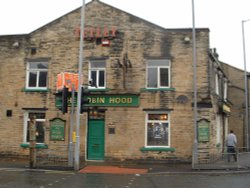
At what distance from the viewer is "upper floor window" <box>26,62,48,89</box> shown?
22.6 metres

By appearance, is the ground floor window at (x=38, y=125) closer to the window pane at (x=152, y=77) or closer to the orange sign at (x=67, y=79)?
the orange sign at (x=67, y=79)

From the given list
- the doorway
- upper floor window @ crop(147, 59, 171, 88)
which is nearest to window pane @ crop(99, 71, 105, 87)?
the doorway

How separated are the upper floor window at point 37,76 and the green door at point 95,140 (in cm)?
386

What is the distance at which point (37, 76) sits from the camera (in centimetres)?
2270

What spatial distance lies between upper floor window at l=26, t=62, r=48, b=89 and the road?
6783 millimetres

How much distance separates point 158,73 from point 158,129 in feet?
10.3

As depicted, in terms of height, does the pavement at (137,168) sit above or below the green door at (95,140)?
below

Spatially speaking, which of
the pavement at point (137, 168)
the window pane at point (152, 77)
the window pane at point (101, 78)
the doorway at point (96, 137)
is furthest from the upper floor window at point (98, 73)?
the pavement at point (137, 168)

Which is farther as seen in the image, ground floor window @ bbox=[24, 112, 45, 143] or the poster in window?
ground floor window @ bbox=[24, 112, 45, 143]

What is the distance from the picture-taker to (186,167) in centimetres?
1917

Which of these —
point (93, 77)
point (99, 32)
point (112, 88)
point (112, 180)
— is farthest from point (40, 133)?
point (112, 180)

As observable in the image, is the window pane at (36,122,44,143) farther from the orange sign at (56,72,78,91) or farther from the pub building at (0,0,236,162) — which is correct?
the orange sign at (56,72,78,91)

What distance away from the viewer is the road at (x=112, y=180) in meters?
13.0

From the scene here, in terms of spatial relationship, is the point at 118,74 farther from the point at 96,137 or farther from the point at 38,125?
the point at 38,125
